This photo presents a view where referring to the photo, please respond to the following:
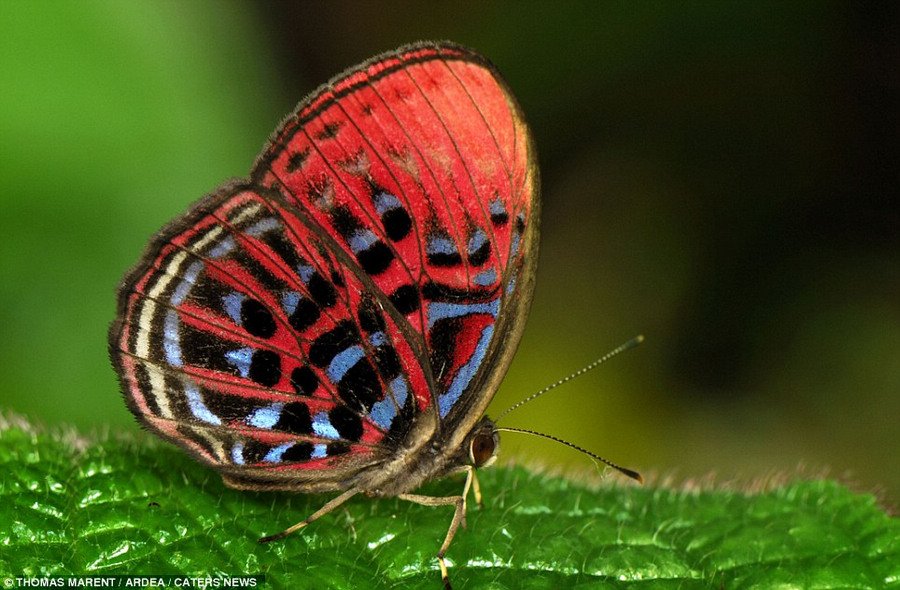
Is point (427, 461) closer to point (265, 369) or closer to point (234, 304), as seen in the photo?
point (265, 369)

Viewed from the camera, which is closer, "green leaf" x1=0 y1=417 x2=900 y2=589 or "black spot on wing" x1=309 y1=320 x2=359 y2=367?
"green leaf" x1=0 y1=417 x2=900 y2=589

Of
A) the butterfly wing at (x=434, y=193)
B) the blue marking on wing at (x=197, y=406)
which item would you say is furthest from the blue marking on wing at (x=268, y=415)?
the butterfly wing at (x=434, y=193)

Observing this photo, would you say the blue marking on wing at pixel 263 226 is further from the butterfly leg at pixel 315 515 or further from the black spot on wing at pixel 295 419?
the butterfly leg at pixel 315 515

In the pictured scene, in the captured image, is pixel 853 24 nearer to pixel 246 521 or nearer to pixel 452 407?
pixel 452 407

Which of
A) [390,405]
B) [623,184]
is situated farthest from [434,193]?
[623,184]

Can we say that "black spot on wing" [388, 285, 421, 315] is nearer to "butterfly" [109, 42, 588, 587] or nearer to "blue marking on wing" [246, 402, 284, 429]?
"butterfly" [109, 42, 588, 587]

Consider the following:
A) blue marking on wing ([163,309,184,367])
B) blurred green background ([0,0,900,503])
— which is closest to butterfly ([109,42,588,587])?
blue marking on wing ([163,309,184,367])
